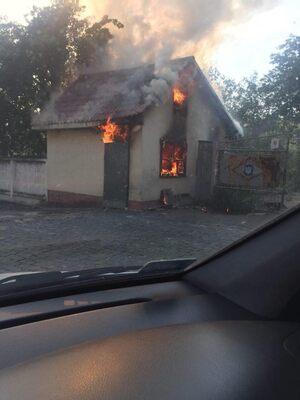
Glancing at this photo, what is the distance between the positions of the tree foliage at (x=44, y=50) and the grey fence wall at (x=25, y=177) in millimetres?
2070

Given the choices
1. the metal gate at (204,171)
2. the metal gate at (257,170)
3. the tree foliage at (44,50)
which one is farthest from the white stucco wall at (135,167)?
the tree foliage at (44,50)

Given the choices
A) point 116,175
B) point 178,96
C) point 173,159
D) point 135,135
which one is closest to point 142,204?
point 116,175

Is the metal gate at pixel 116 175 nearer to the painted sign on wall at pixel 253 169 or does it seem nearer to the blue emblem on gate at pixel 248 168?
the painted sign on wall at pixel 253 169

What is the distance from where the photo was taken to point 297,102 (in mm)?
21391

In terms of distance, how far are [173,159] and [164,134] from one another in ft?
3.08

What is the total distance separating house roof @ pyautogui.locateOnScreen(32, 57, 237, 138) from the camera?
45.6ft

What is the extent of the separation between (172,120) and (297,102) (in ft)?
29.9

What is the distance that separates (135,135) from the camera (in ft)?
45.0

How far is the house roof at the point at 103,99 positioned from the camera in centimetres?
1390

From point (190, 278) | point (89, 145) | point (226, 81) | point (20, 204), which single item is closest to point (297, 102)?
point (226, 81)

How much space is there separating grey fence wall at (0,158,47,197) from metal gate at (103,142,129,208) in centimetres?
294

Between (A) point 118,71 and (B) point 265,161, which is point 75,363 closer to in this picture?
(B) point 265,161

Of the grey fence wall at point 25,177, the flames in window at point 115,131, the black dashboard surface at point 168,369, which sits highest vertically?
the flames in window at point 115,131

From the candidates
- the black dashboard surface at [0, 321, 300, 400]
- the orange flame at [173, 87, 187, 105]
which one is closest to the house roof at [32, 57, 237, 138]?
the orange flame at [173, 87, 187, 105]
